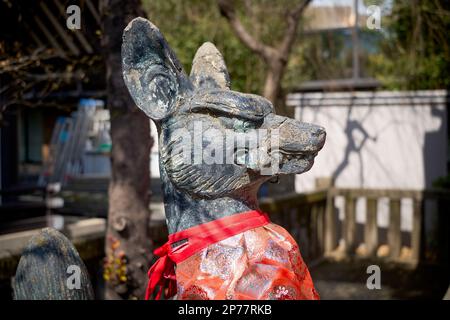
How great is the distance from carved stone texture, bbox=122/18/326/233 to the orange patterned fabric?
12 centimetres

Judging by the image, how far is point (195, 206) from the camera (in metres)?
1.53

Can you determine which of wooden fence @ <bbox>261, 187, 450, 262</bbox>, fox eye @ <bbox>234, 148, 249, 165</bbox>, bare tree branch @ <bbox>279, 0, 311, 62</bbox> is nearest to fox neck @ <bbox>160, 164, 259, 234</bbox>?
fox eye @ <bbox>234, 148, 249, 165</bbox>

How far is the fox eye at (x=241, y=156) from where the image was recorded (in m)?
1.48

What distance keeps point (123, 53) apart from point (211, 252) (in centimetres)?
67

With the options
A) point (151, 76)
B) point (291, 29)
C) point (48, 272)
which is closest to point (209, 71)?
point (151, 76)

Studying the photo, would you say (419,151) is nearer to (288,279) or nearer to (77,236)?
(77,236)

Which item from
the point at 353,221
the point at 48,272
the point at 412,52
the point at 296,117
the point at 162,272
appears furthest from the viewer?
the point at 296,117

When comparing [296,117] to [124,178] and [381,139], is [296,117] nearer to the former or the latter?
[381,139]

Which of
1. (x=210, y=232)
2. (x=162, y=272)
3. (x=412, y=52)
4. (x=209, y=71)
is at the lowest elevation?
(x=162, y=272)

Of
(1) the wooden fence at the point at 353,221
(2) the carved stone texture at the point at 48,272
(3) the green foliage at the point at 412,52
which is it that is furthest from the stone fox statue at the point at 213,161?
(3) the green foliage at the point at 412,52

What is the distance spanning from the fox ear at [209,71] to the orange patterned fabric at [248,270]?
0.54 metres

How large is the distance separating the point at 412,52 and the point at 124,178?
4.50 metres

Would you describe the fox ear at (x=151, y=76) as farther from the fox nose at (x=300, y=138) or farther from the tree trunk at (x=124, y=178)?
the tree trunk at (x=124, y=178)

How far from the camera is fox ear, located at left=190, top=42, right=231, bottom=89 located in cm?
172
